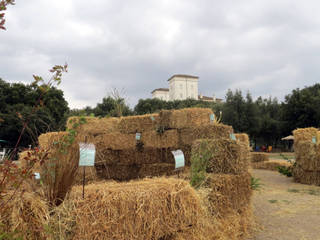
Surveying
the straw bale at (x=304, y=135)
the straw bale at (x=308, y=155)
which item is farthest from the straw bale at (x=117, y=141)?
the straw bale at (x=304, y=135)

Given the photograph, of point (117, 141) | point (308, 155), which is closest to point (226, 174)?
point (117, 141)

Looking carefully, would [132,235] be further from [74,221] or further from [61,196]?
[61,196]

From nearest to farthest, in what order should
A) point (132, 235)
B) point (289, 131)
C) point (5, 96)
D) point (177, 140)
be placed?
1. point (132, 235)
2. point (177, 140)
3. point (5, 96)
4. point (289, 131)

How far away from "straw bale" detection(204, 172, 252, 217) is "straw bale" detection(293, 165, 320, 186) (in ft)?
20.9

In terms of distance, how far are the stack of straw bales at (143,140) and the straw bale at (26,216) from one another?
4.54 m

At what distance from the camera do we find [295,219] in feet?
15.9

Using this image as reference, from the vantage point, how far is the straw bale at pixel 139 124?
7184mm

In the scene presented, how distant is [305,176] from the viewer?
9.51 meters

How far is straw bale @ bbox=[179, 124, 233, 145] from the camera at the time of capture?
5827 millimetres

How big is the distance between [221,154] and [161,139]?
9.53ft

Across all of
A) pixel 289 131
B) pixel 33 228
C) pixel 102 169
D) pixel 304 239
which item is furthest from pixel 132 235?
pixel 289 131

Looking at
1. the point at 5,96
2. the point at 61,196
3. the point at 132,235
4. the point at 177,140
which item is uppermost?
the point at 5,96

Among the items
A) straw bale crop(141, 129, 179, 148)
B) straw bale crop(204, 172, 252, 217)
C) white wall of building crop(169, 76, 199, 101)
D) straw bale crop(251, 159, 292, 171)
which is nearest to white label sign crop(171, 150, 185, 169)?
straw bale crop(204, 172, 252, 217)

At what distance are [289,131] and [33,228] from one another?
1335 inches
